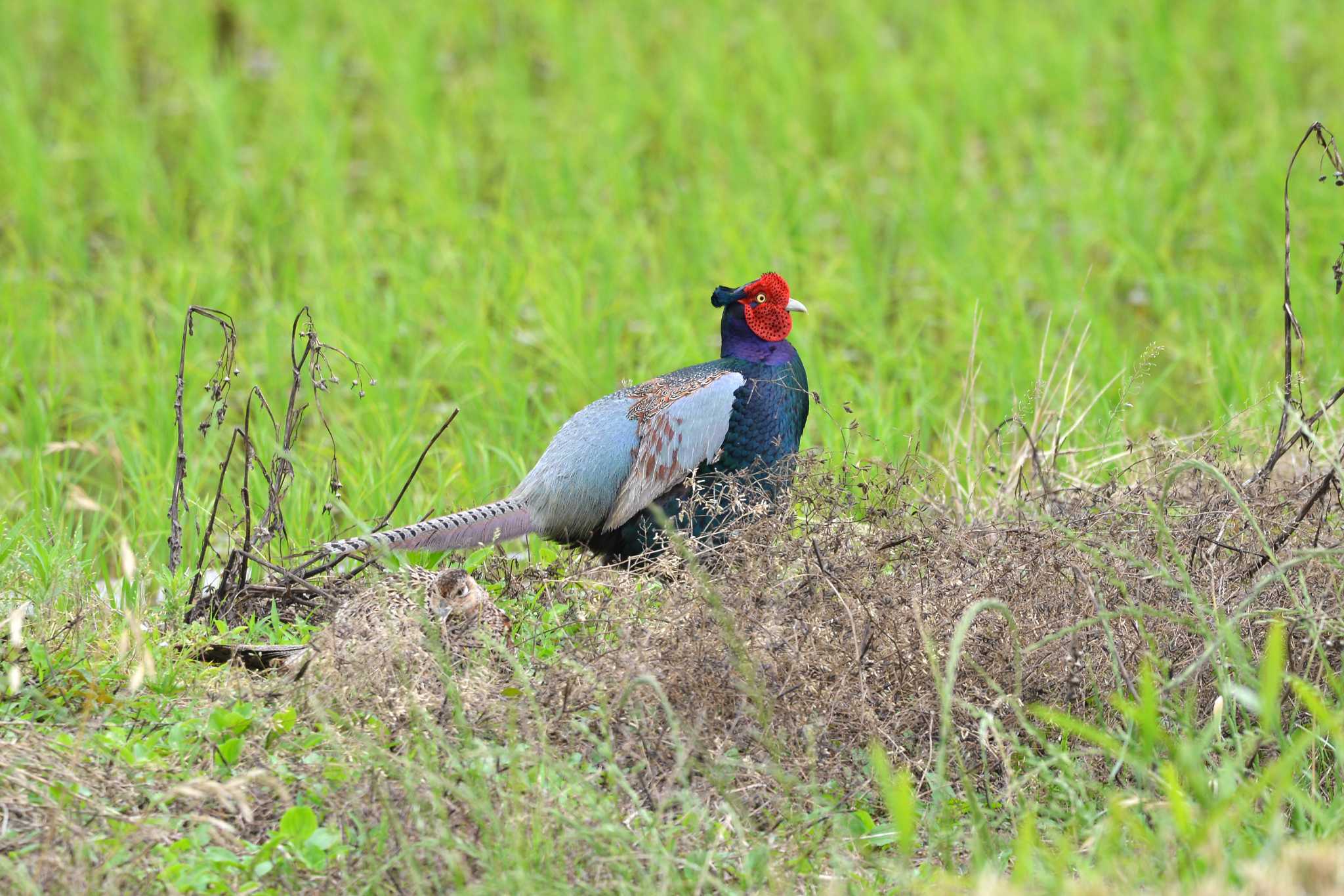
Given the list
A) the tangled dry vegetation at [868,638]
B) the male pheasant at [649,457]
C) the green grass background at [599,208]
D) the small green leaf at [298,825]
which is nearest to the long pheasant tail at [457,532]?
the male pheasant at [649,457]

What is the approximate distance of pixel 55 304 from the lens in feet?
20.8

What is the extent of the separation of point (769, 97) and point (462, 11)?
2.35 metres

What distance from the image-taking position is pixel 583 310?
5.77 meters

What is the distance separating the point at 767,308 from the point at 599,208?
2757 mm

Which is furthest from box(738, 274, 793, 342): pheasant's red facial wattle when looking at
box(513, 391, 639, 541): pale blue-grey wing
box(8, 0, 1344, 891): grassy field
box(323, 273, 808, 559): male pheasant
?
box(8, 0, 1344, 891): grassy field

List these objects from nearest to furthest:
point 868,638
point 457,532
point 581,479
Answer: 1. point 868,638
2. point 457,532
3. point 581,479

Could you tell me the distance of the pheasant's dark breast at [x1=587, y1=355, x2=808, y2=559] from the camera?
12.3 feet

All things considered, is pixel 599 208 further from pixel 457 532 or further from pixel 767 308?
pixel 457 532

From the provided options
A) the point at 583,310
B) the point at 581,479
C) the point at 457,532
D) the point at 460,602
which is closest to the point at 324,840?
the point at 460,602

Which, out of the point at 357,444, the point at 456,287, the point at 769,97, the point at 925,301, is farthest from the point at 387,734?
the point at 769,97

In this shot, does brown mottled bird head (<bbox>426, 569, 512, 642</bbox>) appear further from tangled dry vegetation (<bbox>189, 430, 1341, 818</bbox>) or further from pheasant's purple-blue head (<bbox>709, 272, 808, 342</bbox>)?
pheasant's purple-blue head (<bbox>709, 272, 808, 342</bbox>)

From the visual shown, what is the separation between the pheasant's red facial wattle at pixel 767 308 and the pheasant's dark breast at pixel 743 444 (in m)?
0.10

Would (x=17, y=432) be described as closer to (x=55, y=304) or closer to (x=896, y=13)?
(x=55, y=304)

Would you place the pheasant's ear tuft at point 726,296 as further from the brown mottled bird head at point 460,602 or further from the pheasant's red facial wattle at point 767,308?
the brown mottled bird head at point 460,602
